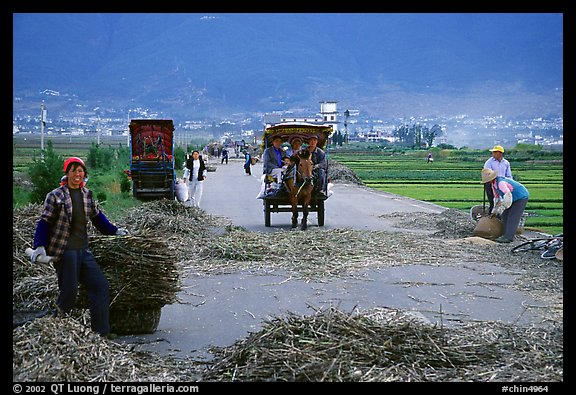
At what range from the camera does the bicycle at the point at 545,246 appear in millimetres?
14633

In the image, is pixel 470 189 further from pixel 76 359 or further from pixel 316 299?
pixel 76 359

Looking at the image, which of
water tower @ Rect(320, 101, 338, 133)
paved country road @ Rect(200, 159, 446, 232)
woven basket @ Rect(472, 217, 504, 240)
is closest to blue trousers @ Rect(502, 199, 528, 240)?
woven basket @ Rect(472, 217, 504, 240)

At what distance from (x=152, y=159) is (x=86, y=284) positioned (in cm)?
2541

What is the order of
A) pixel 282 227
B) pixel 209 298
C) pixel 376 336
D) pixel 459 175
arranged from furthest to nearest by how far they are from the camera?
pixel 459 175
pixel 282 227
pixel 209 298
pixel 376 336

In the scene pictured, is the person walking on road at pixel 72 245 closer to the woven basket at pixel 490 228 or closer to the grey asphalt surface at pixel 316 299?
the grey asphalt surface at pixel 316 299

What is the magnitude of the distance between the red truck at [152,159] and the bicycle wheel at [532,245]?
17.1m

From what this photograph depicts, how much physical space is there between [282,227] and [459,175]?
41.9 metres

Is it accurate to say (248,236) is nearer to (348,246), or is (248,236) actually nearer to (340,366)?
(348,246)
